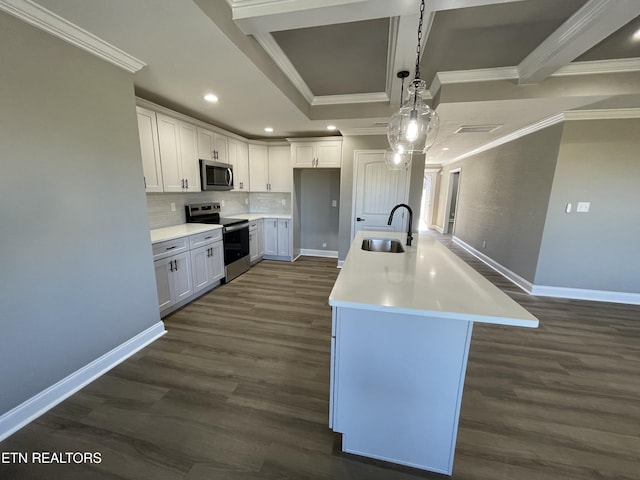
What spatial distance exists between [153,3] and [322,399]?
2.59 metres

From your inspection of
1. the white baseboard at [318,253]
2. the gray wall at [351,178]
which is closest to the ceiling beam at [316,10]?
the gray wall at [351,178]

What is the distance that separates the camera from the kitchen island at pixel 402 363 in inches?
45.7

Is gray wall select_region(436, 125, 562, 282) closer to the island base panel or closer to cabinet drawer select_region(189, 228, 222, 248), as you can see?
the island base panel

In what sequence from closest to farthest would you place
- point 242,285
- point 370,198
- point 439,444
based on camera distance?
point 439,444 → point 242,285 → point 370,198

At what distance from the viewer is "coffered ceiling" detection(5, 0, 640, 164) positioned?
5.12ft

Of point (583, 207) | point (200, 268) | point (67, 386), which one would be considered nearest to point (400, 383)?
point (67, 386)

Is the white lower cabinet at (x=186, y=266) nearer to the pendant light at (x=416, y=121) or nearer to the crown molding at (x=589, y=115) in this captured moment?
the pendant light at (x=416, y=121)

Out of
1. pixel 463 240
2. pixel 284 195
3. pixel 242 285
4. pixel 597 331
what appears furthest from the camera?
pixel 463 240

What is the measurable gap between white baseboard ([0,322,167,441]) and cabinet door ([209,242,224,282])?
3.88ft

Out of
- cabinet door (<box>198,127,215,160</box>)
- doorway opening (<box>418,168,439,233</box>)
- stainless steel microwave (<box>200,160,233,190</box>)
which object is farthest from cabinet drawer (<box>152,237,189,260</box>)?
doorway opening (<box>418,168,439,233</box>)

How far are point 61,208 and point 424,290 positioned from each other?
2284 mm

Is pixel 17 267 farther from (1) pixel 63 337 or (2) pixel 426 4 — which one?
(2) pixel 426 4

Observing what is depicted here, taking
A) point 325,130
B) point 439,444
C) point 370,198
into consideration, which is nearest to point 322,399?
point 439,444

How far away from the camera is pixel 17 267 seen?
146cm
